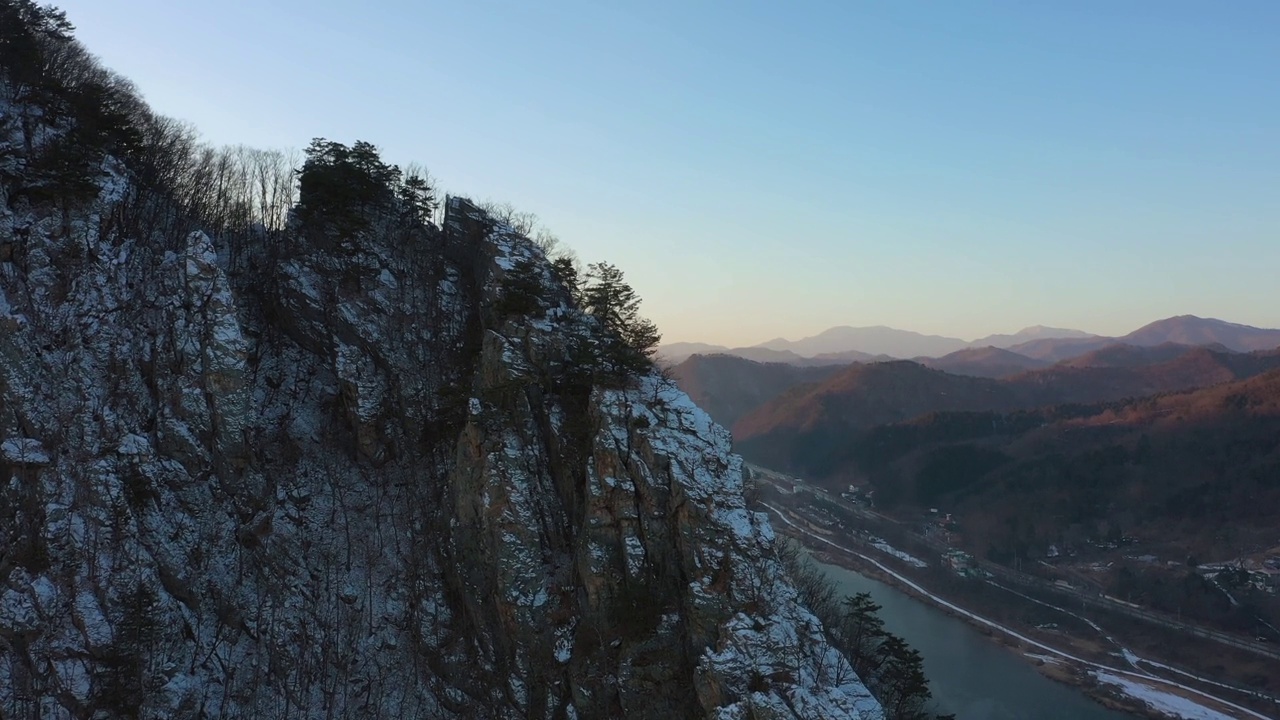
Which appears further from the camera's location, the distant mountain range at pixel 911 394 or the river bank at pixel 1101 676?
the distant mountain range at pixel 911 394

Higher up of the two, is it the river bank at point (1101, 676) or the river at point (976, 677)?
the river bank at point (1101, 676)

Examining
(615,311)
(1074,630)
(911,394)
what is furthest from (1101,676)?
(911,394)

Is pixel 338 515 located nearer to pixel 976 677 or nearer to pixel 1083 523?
pixel 976 677

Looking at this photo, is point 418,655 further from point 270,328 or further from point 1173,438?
point 1173,438

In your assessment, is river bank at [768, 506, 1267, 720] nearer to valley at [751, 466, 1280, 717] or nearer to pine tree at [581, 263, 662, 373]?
valley at [751, 466, 1280, 717]

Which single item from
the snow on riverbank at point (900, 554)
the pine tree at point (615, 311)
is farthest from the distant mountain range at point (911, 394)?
the pine tree at point (615, 311)

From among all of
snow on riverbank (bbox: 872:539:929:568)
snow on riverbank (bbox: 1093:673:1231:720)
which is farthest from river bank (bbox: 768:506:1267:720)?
snow on riverbank (bbox: 872:539:929:568)

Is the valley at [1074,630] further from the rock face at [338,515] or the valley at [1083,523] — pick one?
the rock face at [338,515]

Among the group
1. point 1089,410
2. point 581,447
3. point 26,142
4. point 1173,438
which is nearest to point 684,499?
point 581,447
